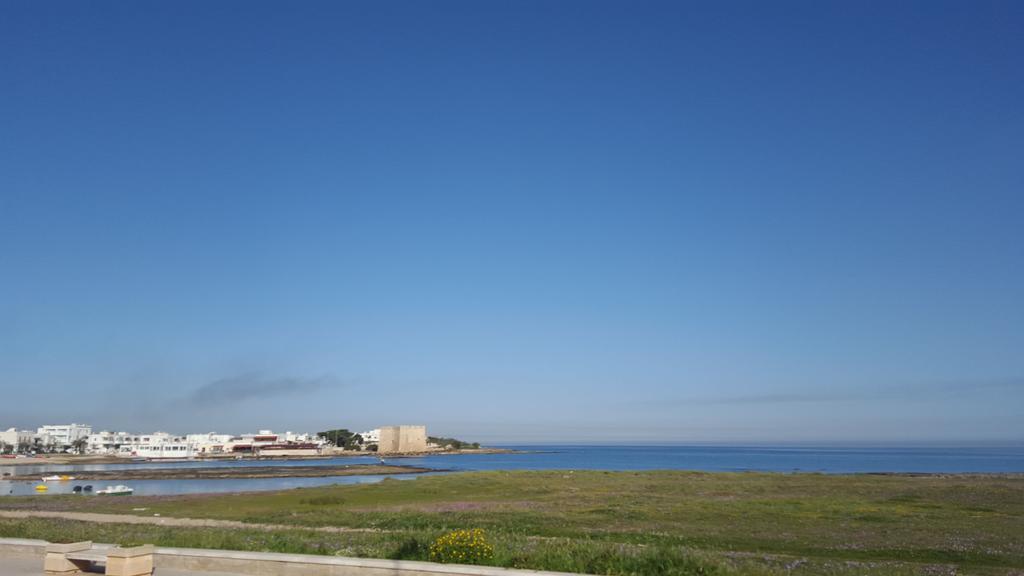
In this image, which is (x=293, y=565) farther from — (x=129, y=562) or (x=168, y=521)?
(x=168, y=521)

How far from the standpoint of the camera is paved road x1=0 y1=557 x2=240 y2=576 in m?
16.2

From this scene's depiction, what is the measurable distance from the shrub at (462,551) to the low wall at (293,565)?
1.69m

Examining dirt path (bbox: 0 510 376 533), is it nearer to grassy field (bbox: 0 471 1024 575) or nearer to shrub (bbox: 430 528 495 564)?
grassy field (bbox: 0 471 1024 575)

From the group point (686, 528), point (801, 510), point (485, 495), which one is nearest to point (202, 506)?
point (485, 495)

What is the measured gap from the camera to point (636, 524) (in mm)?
33906

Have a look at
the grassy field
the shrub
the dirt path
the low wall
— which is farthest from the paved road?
the dirt path

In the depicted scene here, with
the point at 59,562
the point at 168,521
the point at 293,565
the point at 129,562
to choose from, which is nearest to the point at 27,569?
the point at 59,562

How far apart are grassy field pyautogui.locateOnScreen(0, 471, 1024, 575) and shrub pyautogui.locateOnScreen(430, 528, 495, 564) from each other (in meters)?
0.41

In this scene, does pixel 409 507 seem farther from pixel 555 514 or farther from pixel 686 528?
pixel 686 528

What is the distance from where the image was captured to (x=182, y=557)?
17031 mm

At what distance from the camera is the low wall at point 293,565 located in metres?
15.0

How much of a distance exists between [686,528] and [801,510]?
11.5 meters

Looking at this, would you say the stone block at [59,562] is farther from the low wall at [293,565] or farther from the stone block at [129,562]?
the low wall at [293,565]

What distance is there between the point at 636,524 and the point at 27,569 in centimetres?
2415
